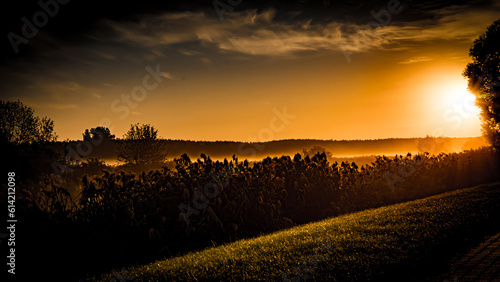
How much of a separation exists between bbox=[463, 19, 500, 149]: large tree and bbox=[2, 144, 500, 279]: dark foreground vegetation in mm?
27243

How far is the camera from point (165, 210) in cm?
827

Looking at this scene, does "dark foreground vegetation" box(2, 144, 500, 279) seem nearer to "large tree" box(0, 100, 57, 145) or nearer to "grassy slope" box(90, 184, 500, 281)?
"grassy slope" box(90, 184, 500, 281)

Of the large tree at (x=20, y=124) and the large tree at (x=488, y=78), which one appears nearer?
the large tree at (x=20, y=124)

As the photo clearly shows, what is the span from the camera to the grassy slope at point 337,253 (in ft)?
18.1

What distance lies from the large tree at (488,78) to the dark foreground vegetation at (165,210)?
27.2 metres

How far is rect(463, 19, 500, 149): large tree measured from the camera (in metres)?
32.2

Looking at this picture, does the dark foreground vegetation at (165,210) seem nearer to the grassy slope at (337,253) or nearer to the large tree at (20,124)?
the grassy slope at (337,253)

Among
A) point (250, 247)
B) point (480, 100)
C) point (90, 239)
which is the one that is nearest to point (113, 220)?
point (90, 239)

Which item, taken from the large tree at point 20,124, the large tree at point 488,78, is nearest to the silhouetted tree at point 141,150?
the large tree at point 20,124

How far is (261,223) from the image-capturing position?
9320mm

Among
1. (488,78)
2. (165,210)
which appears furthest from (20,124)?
(488,78)

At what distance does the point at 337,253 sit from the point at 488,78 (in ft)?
112

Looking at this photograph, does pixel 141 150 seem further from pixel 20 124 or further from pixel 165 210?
pixel 165 210

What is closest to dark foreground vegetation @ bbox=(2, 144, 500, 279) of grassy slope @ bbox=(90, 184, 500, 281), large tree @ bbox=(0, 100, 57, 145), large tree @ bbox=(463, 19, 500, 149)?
grassy slope @ bbox=(90, 184, 500, 281)
